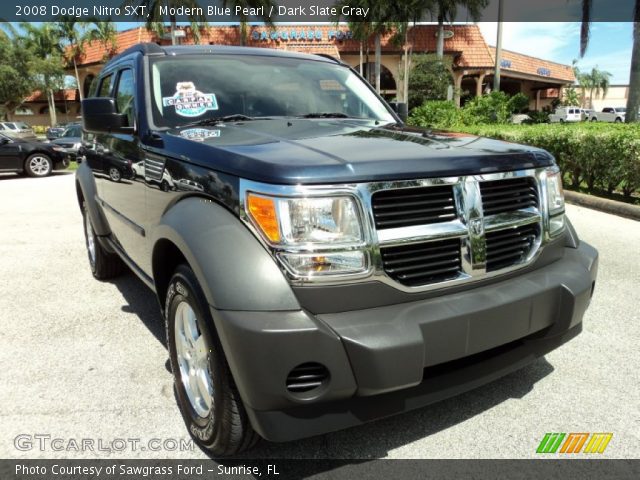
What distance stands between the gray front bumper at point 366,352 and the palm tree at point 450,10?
33502 mm

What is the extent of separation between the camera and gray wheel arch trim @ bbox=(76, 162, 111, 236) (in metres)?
4.31

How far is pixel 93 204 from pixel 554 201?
3.66 meters

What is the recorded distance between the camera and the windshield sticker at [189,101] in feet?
10.00

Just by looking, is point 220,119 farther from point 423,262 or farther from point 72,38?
point 72,38

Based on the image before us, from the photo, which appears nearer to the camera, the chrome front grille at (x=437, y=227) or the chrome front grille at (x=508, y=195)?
the chrome front grille at (x=437, y=227)

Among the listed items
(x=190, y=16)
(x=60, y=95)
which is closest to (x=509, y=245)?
(x=190, y=16)

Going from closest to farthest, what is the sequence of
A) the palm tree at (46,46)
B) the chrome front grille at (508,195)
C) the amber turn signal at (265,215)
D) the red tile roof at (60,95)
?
the amber turn signal at (265,215) → the chrome front grille at (508,195) → the palm tree at (46,46) → the red tile roof at (60,95)

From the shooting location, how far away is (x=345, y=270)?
75.7 inches

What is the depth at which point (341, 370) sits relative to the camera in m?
1.84

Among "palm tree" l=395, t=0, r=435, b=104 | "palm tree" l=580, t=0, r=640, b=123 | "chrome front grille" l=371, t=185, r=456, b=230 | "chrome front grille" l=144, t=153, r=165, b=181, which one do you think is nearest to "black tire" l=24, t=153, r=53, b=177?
"chrome front grille" l=144, t=153, r=165, b=181

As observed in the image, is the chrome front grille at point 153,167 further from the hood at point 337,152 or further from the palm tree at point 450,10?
the palm tree at point 450,10

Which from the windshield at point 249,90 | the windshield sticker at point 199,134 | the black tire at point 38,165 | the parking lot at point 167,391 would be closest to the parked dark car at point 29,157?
the black tire at point 38,165

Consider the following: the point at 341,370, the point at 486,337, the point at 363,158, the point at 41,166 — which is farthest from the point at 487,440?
the point at 41,166

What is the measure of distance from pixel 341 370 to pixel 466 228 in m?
0.80
